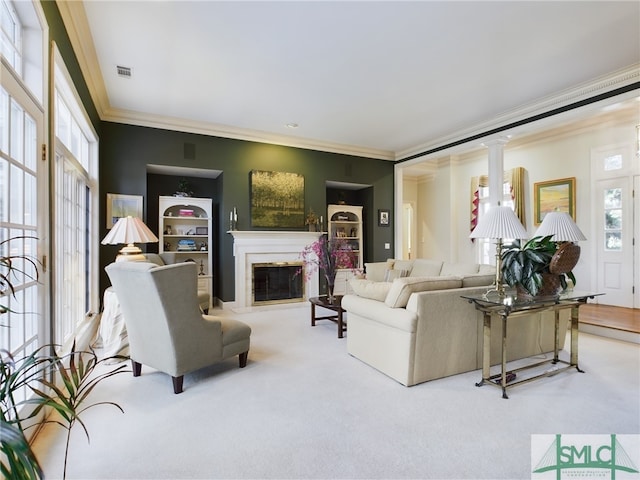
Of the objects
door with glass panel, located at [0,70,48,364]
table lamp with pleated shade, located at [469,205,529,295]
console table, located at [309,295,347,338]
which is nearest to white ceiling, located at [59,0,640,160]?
door with glass panel, located at [0,70,48,364]

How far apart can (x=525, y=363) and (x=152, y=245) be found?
17.8 ft

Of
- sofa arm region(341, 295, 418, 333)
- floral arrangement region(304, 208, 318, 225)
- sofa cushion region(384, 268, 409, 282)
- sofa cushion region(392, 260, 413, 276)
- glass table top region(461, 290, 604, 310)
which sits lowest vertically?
sofa arm region(341, 295, 418, 333)

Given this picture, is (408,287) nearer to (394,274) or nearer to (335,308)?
(335,308)

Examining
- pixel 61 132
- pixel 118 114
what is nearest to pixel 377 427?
pixel 61 132

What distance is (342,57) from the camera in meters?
3.46

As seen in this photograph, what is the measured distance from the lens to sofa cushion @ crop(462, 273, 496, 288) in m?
3.06

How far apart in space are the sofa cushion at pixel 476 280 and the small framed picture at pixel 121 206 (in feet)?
15.0

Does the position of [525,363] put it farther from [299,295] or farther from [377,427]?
[299,295]

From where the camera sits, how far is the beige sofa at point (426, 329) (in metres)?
2.69

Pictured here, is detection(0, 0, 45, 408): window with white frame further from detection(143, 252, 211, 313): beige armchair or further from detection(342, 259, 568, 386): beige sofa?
detection(342, 259, 568, 386): beige sofa

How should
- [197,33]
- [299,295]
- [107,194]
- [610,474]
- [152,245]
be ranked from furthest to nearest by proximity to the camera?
[299,295] → [152,245] → [107,194] → [197,33] → [610,474]

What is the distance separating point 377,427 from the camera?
2.12 metres

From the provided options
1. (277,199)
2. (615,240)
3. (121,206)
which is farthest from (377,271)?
(121,206)

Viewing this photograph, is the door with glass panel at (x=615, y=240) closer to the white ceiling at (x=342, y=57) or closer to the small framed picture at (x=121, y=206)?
the white ceiling at (x=342, y=57)
